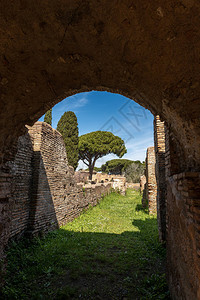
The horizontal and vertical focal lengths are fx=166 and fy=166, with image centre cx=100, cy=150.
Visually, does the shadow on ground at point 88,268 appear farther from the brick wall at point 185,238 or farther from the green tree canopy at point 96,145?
the green tree canopy at point 96,145

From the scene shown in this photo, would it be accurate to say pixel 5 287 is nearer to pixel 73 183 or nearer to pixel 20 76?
pixel 20 76

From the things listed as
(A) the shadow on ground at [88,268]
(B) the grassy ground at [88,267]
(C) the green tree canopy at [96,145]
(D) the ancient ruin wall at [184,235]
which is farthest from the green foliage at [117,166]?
(D) the ancient ruin wall at [184,235]

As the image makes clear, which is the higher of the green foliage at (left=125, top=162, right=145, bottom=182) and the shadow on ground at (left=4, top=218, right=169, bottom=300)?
the green foliage at (left=125, top=162, right=145, bottom=182)

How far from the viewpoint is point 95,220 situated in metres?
7.80

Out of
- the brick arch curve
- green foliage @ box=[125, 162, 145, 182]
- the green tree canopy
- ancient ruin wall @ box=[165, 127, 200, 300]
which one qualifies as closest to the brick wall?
ancient ruin wall @ box=[165, 127, 200, 300]

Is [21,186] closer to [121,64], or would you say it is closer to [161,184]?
[161,184]

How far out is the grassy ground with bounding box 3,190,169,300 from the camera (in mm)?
2900

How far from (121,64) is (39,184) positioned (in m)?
4.60

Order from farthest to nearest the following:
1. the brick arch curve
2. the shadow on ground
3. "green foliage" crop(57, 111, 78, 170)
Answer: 1. "green foliage" crop(57, 111, 78, 170)
2. the shadow on ground
3. the brick arch curve

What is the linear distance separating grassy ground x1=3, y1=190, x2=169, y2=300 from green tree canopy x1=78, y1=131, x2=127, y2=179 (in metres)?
19.9

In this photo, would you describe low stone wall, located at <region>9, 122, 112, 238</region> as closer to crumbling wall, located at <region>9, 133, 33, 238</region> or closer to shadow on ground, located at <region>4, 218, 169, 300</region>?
crumbling wall, located at <region>9, 133, 33, 238</region>

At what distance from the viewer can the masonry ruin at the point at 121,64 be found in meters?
1.46

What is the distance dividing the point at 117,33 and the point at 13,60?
1194 mm

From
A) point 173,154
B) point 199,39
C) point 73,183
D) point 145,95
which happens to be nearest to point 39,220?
point 73,183
